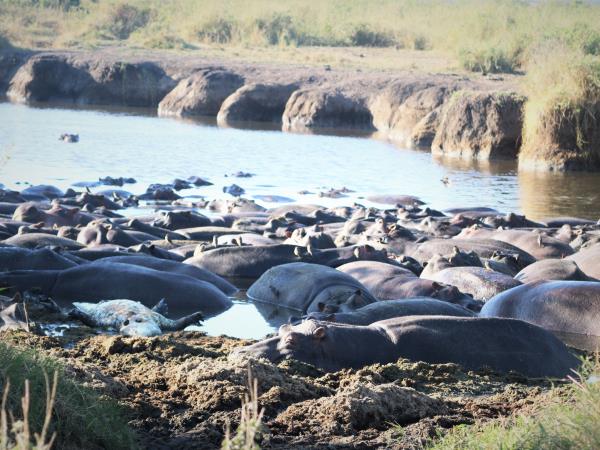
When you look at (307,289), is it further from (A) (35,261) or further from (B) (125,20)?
(B) (125,20)

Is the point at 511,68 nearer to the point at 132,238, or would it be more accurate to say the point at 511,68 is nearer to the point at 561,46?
the point at 561,46

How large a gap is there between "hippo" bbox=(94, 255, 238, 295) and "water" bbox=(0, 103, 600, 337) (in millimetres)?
6642

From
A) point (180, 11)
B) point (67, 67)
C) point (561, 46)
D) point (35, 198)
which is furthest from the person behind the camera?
point (180, 11)

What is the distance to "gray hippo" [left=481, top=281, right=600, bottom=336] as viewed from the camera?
8.32m

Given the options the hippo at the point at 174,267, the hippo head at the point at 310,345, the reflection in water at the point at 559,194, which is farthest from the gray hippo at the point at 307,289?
the reflection in water at the point at 559,194

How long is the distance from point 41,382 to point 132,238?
279 inches

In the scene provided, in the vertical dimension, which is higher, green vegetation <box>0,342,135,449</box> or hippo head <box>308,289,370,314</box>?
green vegetation <box>0,342,135,449</box>

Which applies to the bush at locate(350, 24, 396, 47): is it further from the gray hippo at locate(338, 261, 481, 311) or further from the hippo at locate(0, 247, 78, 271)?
the hippo at locate(0, 247, 78, 271)

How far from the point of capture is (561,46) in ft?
79.7

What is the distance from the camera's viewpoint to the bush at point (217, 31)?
45.2m

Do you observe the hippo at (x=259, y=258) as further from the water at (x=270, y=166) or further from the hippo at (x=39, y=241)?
the water at (x=270, y=166)

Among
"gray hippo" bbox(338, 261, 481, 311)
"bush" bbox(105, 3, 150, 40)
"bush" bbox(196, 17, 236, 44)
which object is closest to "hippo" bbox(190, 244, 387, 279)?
"gray hippo" bbox(338, 261, 481, 311)

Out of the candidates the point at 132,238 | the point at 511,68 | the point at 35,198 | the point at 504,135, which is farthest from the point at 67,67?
the point at 132,238

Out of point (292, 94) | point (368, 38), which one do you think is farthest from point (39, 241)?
point (368, 38)
